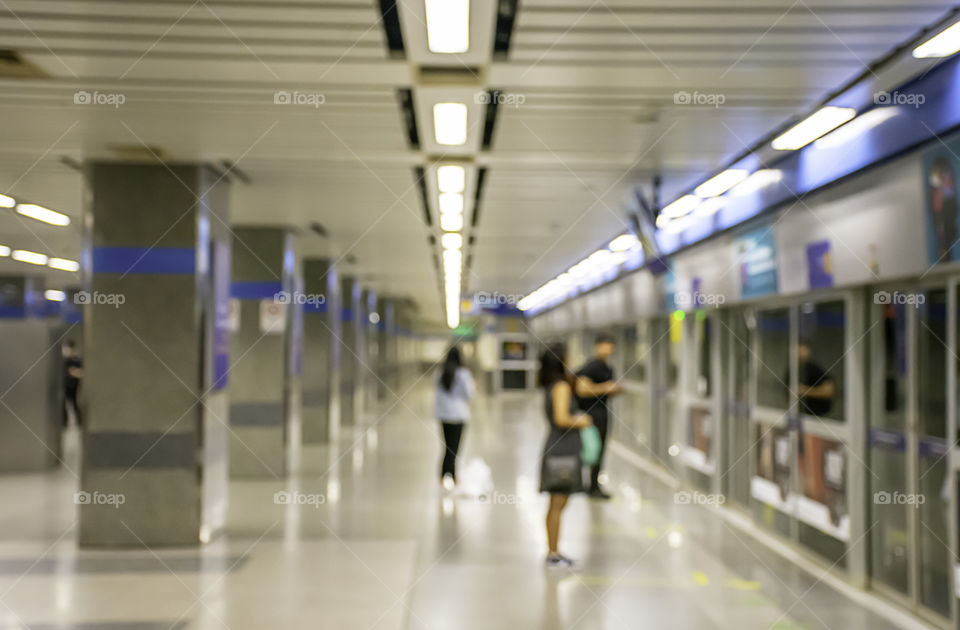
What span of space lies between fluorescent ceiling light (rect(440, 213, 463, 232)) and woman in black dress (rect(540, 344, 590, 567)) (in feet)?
12.0

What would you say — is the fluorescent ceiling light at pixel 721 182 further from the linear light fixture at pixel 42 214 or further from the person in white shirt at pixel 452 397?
the linear light fixture at pixel 42 214

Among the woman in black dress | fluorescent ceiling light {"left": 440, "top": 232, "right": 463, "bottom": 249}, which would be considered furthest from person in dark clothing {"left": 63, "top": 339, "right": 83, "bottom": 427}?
the woman in black dress

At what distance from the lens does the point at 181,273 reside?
23.7ft

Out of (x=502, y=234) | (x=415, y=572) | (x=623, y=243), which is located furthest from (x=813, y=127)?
(x=623, y=243)

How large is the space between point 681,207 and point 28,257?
9.43m

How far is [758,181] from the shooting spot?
776 centimetres

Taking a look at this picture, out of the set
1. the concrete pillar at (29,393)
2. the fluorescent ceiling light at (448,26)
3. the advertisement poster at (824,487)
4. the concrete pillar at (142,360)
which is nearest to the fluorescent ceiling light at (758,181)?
the advertisement poster at (824,487)

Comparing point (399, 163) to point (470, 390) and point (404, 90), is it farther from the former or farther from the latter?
point (470, 390)

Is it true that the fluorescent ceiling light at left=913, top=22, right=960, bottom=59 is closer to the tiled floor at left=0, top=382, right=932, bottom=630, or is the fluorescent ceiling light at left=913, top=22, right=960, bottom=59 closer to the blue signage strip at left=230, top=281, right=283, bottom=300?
the tiled floor at left=0, top=382, right=932, bottom=630

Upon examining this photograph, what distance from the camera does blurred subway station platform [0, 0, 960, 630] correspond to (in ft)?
15.1

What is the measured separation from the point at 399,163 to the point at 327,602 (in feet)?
11.4

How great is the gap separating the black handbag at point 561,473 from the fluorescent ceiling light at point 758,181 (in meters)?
2.89

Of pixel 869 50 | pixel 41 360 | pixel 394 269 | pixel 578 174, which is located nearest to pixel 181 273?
pixel 578 174

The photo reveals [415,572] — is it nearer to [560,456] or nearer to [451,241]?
[560,456]
